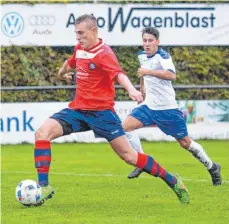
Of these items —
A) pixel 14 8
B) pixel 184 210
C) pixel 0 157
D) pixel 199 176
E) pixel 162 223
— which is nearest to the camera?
pixel 162 223

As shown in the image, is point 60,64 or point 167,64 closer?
point 167,64

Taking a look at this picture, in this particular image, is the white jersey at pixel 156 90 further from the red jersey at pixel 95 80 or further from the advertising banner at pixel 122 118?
the advertising banner at pixel 122 118

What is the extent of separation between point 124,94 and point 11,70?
257 cm

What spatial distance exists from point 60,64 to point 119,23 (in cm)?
162

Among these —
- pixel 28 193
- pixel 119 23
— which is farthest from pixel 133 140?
pixel 119 23

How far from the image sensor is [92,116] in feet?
34.2

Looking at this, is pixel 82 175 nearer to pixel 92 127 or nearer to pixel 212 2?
pixel 92 127

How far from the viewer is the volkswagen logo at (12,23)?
21.0 meters

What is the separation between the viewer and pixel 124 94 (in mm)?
21141

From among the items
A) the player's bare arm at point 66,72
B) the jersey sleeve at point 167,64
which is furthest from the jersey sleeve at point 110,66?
the jersey sleeve at point 167,64

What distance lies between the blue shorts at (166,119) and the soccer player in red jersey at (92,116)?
238cm

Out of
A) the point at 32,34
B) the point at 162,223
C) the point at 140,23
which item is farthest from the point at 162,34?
the point at 162,223

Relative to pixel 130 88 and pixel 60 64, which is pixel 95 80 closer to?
pixel 130 88

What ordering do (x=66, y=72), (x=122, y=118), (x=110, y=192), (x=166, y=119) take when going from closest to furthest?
(x=66, y=72) < (x=110, y=192) < (x=166, y=119) < (x=122, y=118)
